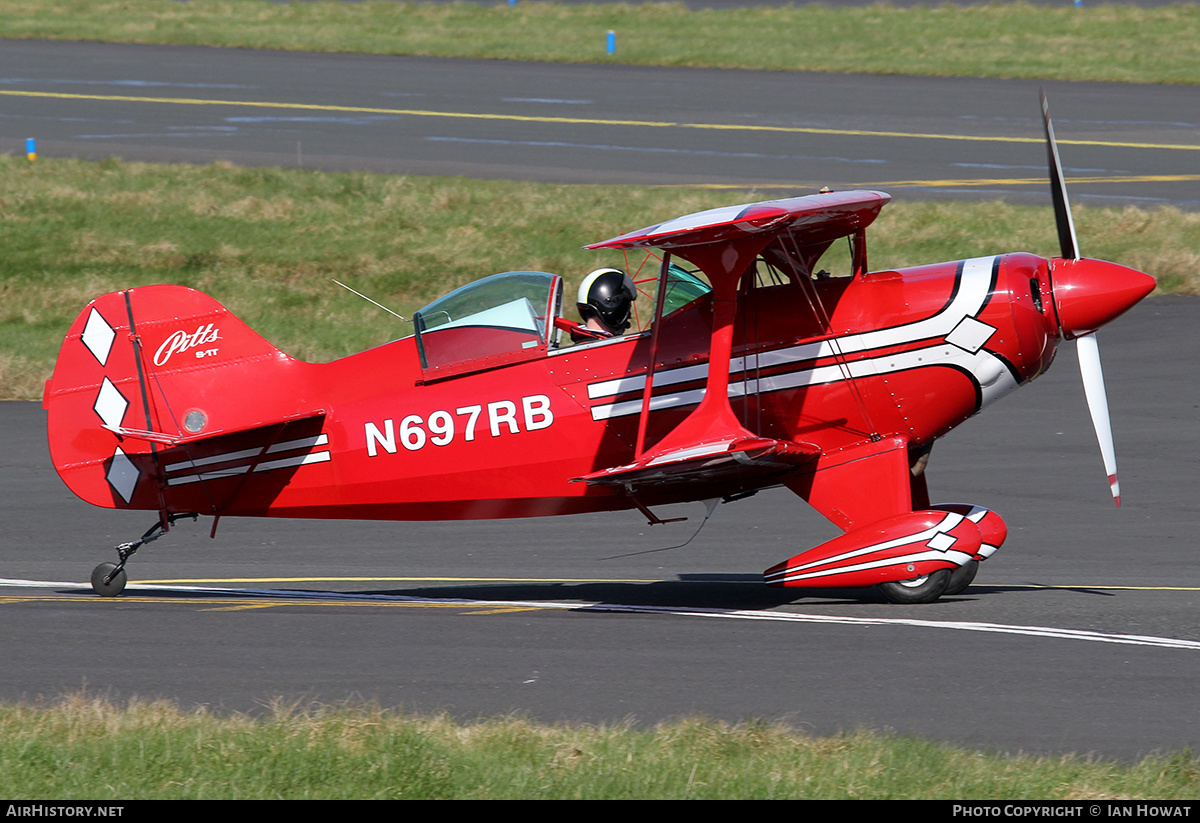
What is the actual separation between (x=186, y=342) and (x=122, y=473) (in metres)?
1.12

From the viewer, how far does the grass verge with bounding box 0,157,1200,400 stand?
22562 mm

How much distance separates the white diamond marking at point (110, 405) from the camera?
11.0 m

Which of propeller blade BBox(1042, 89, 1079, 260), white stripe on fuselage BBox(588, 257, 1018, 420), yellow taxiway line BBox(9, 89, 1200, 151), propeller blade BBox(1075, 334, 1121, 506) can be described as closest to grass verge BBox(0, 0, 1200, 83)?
yellow taxiway line BBox(9, 89, 1200, 151)

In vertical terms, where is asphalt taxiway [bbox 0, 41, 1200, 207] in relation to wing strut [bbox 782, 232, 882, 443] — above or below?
above

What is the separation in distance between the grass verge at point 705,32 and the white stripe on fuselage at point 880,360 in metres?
29.0

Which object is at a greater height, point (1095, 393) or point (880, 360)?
point (880, 360)

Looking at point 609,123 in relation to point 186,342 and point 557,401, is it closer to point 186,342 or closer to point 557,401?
point 186,342

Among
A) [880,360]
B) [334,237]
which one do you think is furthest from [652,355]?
[334,237]

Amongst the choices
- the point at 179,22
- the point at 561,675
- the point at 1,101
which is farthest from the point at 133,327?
the point at 179,22

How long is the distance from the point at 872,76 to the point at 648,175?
12.2 meters

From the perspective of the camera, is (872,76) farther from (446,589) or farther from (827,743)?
(827,743)

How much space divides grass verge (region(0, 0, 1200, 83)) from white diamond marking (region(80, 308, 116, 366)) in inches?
1153

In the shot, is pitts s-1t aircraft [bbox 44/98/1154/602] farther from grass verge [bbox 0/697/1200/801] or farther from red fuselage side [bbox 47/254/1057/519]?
→ grass verge [bbox 0/697/1200/801]

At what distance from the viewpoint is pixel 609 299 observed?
10.4 metres
